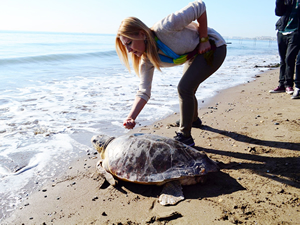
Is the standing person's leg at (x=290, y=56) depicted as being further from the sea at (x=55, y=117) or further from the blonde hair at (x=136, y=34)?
the blonde hair at (x=136, y=34)

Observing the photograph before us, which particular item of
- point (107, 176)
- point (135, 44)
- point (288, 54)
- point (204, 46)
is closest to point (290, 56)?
point (288, 54)

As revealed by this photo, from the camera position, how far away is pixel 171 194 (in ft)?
6.91

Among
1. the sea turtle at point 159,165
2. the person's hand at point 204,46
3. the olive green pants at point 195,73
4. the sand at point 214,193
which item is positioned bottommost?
the sand at point 214,193

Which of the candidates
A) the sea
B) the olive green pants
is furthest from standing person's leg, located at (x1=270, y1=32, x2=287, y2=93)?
the olive green pants

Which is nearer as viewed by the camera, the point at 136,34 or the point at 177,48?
the point at 136,34

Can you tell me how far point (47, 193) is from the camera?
237 centimetres

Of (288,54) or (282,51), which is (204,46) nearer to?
(288,54)

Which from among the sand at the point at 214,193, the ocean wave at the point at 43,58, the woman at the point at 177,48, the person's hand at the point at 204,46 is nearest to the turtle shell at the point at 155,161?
the sand at the point at 214,193

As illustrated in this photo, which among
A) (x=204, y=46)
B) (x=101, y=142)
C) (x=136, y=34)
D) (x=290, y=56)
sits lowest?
(x=101, y=142)

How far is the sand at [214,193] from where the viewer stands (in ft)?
6.05

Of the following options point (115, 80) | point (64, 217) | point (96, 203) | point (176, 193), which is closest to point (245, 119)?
point (176, 193)

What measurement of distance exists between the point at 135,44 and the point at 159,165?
122cm

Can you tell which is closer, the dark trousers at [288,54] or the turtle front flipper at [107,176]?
the turtle front flipper at [107,176]

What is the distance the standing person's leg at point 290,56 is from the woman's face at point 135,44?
380 centimetres
